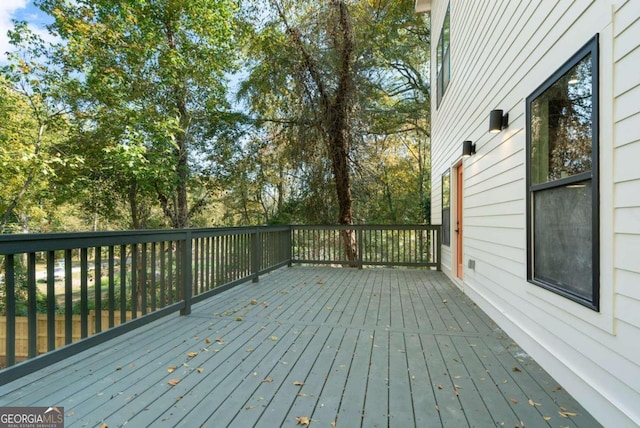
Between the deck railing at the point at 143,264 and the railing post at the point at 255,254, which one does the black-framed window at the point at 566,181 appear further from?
the railing post at the point at 255,254

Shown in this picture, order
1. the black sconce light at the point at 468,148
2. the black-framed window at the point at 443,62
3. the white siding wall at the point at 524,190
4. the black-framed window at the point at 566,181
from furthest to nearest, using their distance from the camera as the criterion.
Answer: the black-framed window at the point at 443,62, the black sconce light at the point at 468,148, the black-framed window at the point at 566,181, the white siding wall at the point at 524,190

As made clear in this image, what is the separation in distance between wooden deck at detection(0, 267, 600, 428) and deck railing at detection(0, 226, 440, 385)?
0.21 m

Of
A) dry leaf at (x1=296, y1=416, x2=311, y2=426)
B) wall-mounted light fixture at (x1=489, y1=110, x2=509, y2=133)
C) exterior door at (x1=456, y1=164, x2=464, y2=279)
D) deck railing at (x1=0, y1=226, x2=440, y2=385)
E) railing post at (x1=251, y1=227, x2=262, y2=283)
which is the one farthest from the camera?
railing post at (x1=251, y1=227, x2=262, y2=283)

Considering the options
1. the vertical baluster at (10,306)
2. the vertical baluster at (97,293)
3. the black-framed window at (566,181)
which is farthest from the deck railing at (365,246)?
the vertical baluster at (10,306)

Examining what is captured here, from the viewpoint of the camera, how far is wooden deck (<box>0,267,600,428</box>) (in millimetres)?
1743

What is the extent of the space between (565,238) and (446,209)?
12.9 ft

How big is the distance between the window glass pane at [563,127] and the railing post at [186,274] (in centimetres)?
328

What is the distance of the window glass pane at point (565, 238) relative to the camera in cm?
188

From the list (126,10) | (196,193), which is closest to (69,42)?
(126,10)

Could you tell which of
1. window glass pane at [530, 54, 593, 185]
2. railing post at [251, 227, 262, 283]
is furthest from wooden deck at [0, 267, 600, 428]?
railing post at [251, 227, 262, 283]

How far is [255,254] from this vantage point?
5.47 metres

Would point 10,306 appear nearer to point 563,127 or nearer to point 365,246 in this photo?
point 563,127

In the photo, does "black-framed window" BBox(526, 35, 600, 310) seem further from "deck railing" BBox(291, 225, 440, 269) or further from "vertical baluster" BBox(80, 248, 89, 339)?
"deck railing" BBox(291, 225, 440, 269)

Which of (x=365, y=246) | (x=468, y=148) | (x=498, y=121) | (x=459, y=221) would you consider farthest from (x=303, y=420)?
(x=365, y=246)
